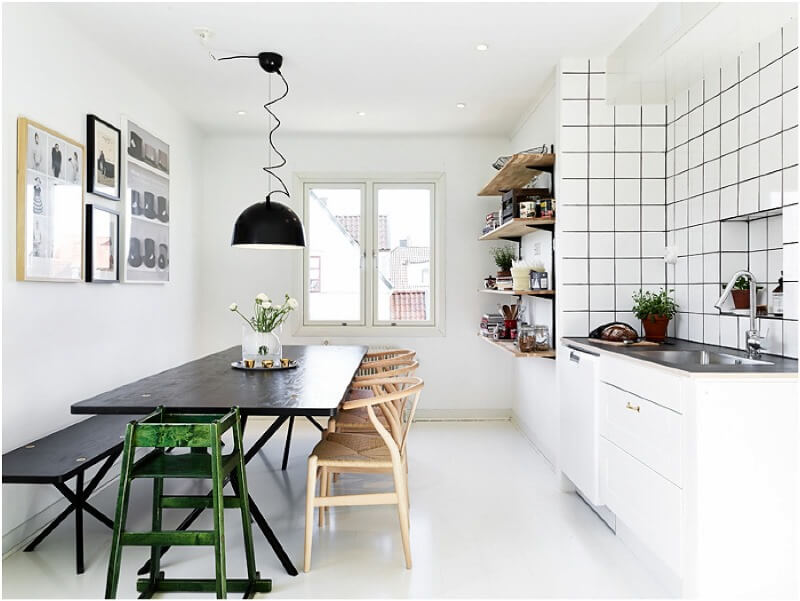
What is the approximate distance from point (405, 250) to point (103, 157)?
273 cm

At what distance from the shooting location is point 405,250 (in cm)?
544

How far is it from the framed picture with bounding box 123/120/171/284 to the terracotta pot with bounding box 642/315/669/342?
3135 mm

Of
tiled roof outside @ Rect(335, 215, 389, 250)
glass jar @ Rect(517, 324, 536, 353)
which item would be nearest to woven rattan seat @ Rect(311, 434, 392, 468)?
glass jar @ Rect(517, 324, 536, 353)

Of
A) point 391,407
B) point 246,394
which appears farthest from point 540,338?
point 246,394

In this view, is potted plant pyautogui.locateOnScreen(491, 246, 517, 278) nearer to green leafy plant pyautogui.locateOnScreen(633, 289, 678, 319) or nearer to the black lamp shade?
green leafy plant pyautogui.locateOnScreen(633, 289, 678, 319)

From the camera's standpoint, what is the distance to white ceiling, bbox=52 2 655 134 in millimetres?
2957

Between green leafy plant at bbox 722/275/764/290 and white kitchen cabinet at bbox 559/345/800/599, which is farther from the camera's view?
green leafy plant at bbox 722/275/764/290

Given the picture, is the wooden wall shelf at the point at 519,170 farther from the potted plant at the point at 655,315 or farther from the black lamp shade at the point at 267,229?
the black lamp shade at the point at 267,229

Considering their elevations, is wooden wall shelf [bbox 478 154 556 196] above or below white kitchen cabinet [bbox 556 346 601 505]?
above

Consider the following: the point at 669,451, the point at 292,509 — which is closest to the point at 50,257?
the point at 292,509

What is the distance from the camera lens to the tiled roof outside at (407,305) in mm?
5438

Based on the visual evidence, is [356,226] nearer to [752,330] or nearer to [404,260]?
[404,260]

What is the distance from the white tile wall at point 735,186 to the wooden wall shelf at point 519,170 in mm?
714

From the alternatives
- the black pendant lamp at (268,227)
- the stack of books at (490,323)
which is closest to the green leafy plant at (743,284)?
the stack of books at (490,323)
